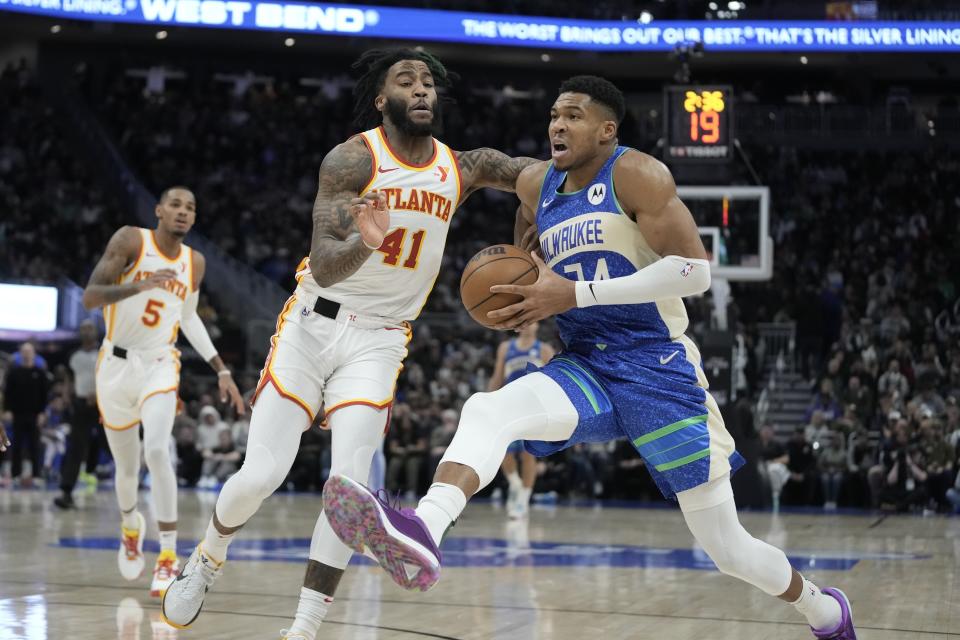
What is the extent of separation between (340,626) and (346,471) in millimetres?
1278

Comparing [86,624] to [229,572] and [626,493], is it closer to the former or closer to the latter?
[229,572]

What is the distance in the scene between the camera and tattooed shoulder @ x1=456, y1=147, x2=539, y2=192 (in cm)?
543

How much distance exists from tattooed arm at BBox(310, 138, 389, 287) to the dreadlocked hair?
1.25ft

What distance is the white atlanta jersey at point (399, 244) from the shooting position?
5.16 metres

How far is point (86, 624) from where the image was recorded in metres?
5.72

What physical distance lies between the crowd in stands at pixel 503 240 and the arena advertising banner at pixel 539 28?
7.41 feet

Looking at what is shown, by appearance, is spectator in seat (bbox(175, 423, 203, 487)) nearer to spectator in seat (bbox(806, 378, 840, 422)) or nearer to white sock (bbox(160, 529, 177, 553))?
spectator in seat (bbox(806, 378, 840, 422))

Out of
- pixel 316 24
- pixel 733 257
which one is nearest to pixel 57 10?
pixel 316 24

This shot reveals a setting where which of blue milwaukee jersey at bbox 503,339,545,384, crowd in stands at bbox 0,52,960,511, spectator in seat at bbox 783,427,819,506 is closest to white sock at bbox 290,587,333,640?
blue milwaukee jersey at bbox 503,339,545,384

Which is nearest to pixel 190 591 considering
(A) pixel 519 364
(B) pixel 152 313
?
(B) pixel 152 313

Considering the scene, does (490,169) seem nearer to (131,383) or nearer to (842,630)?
(842,630)

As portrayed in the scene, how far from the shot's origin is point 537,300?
437 cm

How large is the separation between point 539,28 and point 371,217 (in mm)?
21951

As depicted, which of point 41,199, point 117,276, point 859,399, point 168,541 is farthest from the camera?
point 41,199
